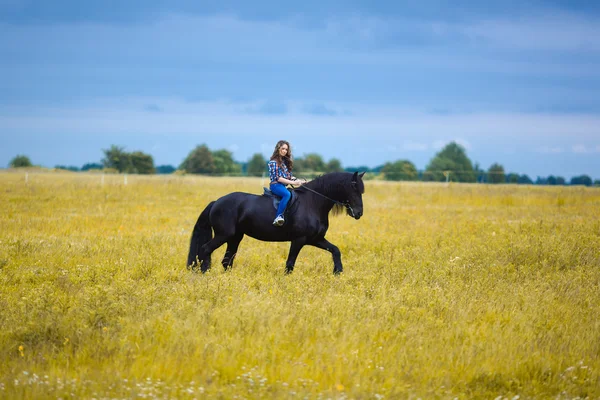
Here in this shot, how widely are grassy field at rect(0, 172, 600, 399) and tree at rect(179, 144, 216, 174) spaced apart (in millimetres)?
102931

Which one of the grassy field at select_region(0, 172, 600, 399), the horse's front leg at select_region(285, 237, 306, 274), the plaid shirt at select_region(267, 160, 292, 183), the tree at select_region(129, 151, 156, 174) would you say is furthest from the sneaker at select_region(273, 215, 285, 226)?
the tree at select_region(129, 151, 156, 174)

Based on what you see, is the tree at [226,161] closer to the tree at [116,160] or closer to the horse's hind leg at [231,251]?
the tree at [116,160]

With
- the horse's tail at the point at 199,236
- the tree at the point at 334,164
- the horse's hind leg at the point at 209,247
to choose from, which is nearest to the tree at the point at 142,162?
the tree at the point at 334,164

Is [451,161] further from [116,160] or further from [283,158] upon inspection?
[283,158]

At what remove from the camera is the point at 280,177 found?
10.4 metres

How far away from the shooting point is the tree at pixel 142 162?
4279 inches

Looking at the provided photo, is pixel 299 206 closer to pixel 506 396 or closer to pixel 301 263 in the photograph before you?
Answer: pixel 301 263

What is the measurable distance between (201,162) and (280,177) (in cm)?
10754

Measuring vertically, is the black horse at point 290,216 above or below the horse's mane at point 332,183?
below

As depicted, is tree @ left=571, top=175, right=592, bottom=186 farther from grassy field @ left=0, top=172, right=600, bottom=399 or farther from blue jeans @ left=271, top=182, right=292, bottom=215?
blue jeans @ left=271, top=182, right=292, bottom=215

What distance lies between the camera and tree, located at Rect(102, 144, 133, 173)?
10138cm

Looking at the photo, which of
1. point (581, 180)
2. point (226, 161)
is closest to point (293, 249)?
point (581, 180)

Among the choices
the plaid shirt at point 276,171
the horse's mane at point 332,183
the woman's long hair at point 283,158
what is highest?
the woman's long hair at point 283,158

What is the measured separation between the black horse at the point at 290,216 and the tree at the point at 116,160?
94.8 m
